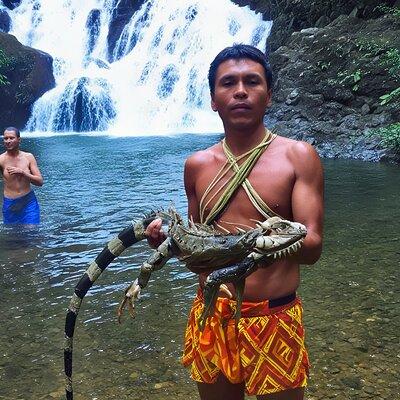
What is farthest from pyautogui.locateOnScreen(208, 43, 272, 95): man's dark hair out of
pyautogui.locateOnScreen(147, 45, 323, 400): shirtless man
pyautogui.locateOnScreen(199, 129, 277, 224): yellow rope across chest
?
pyautogui.locateOnScreen(199, 129, 277, 224): yellow rope across chest

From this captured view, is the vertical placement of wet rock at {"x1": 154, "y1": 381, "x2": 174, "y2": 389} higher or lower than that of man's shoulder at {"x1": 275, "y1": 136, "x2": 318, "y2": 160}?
lower

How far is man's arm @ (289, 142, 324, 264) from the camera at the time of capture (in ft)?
6.93

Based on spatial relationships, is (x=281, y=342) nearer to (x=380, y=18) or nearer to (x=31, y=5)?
(x=380, y=18)

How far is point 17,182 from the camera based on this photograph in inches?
316

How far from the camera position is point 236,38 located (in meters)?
27.1

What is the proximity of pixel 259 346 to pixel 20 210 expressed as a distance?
6.69 m

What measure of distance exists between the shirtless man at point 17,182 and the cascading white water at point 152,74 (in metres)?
16.3

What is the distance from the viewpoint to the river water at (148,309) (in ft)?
12.0

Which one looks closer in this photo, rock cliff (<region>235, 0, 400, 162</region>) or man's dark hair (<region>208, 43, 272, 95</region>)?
man's dark hair (<region>208, 43, 272, 95</region>)

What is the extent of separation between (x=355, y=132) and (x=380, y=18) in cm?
553

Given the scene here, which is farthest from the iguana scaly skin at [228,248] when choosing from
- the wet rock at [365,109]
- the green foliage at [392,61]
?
the wet rock at [365,109]

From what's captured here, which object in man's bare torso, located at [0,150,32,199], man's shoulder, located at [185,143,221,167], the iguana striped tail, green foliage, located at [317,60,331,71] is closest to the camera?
man's shoulder, located at [185,143,221,167]

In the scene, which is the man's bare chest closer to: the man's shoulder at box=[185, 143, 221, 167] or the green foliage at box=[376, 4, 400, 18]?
the man's shoulder at box=[185, 143, 221, 167]

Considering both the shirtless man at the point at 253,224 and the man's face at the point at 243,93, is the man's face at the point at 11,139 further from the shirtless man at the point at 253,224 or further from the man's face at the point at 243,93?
the man's face at the point at 243,93
